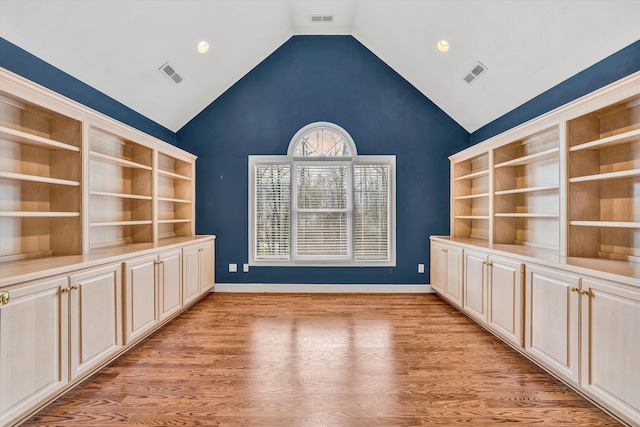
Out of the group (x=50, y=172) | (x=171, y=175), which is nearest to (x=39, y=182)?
(x=50, y=172)

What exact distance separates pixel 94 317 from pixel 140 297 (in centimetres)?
56

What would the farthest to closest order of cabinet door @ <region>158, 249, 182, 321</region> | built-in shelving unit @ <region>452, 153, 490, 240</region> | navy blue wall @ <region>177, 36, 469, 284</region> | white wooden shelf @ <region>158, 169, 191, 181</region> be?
navy blue wall @ <region>177, 36, 469, 284</region>
built-in shelving unit @ <region>452, 153, 490, 240</region>
white wooden shelf @ <region>158, 169, 191, 181</region>
cabinet door @ <region>158, 249, 182, 321</region>

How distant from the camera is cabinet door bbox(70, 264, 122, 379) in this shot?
7.09 feet

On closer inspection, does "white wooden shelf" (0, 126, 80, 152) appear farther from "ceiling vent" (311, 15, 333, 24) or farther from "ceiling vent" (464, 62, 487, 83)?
"ceiling vent" (464, 62, 487, 83)

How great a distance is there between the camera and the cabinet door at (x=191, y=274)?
381cm

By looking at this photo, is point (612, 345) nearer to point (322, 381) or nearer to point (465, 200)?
point (322, 381)

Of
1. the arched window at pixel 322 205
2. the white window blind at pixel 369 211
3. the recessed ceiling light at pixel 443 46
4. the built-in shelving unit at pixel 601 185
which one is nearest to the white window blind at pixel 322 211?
the arched window at pixel 322 205

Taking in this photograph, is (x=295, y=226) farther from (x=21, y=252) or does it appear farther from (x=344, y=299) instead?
(x=21, y=252)

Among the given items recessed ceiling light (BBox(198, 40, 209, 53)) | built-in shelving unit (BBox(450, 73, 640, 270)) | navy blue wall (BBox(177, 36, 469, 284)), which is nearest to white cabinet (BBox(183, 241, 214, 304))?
navy blue wall (BBox(177, 36, 469, 284))

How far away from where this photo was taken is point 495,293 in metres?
3.07

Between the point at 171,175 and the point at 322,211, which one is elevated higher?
the point at 171,175

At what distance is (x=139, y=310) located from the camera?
288 centimetres

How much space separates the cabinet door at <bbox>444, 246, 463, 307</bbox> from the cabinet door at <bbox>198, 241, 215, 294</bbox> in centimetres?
324

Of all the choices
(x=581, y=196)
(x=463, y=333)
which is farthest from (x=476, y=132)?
(x=463, y=333)
